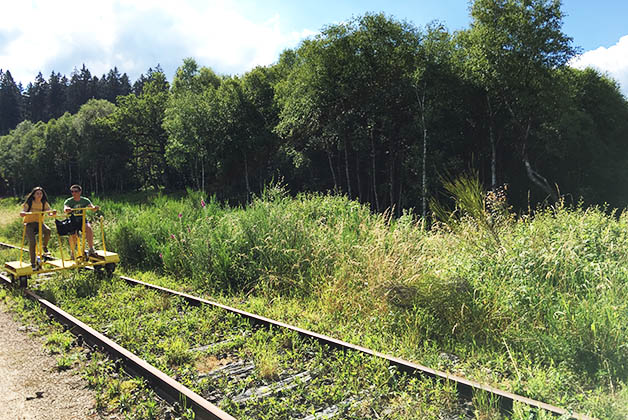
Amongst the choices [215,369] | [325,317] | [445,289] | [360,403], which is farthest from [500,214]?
[215,369]

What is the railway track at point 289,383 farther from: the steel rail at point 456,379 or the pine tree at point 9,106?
the pine tree at point 9,106

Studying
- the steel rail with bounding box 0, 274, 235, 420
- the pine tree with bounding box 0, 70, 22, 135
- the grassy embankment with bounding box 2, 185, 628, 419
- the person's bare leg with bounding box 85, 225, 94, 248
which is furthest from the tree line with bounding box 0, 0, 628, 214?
the pine tree with bounding box 0, 70, 22, 135

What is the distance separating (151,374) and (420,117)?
31.7 metres

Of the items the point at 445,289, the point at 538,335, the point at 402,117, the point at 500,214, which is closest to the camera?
the point at 538,335

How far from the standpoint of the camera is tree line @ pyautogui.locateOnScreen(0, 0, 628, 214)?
28297 mm

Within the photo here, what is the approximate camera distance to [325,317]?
17.7 ft

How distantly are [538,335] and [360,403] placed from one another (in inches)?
85.9

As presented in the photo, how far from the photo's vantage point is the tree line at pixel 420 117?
92.8 feet

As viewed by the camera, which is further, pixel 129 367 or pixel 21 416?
pixel 129 367

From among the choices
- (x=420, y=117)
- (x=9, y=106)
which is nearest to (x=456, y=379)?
(x=420, y=117)

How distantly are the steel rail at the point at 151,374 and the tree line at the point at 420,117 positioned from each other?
20072 mm

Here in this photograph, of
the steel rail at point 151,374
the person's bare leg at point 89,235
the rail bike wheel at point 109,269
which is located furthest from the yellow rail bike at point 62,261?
the steel rail at point 151,374

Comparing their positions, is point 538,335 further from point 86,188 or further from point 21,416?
point 86,188

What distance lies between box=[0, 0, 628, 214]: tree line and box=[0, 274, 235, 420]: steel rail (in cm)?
2007
